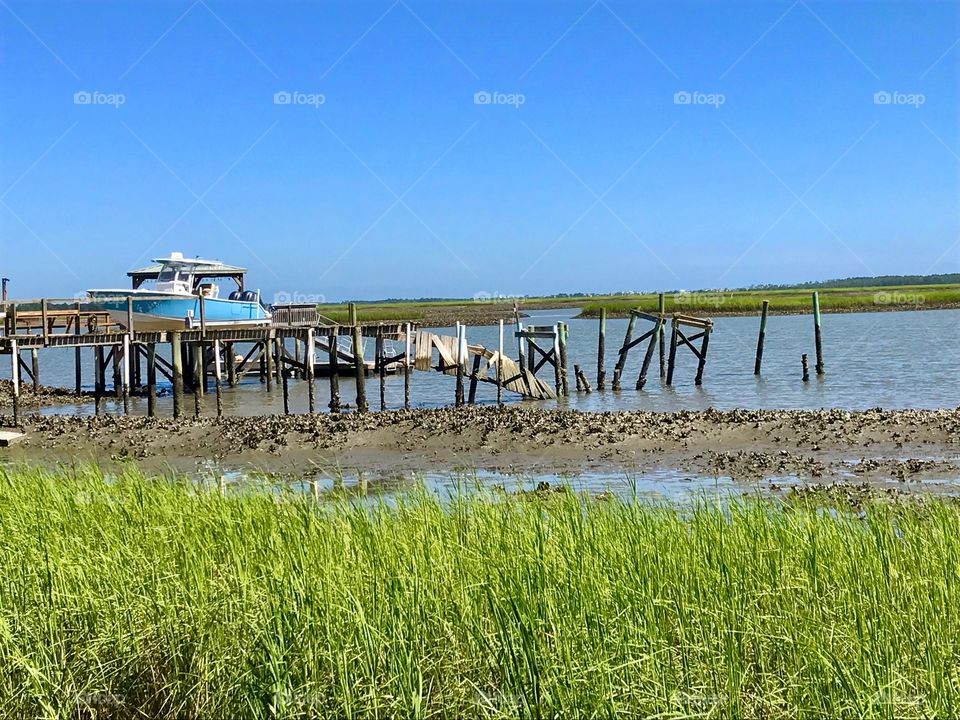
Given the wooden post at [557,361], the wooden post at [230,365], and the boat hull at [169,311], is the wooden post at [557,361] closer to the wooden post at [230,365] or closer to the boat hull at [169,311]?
the boat hull at [169,311]

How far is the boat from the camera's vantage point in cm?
3294

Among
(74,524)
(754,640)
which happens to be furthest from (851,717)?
(74,524)

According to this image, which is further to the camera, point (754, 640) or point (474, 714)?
point (754, 640)

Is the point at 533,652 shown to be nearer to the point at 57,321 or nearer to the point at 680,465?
the point at 680,465

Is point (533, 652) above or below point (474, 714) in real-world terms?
above

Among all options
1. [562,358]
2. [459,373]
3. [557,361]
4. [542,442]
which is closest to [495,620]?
[542,442]

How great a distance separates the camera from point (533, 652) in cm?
478

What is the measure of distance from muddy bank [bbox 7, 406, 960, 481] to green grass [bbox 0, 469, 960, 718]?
28.1ft

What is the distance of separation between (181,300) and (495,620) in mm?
30468

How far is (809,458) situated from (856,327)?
5456cm

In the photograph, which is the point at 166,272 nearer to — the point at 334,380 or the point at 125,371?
the point at 125,371

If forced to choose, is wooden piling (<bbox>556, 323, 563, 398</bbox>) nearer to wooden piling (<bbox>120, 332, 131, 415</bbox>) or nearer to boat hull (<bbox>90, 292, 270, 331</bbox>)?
boat hull (<bbox>90, 292, 270, 331</bbox>)

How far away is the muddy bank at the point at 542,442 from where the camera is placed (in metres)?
15.8

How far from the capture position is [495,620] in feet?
17.1
